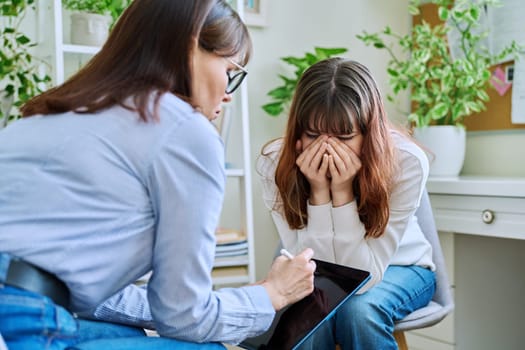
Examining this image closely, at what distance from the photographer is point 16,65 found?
1.59 metres

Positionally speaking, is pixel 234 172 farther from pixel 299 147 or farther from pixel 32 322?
pixel 32 322

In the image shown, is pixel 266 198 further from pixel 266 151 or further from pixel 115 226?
pixel 115 226

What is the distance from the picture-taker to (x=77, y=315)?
0.98m

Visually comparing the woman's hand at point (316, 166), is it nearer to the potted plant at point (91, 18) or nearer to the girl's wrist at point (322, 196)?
the girl's wrist at point (322, 196)

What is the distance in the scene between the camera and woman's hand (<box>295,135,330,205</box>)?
1.23m

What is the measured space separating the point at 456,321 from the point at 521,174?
1.72 ft

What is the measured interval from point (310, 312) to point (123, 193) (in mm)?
413

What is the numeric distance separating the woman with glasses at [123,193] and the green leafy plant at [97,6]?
830 millimetres

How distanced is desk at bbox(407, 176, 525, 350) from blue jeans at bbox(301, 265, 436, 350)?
303 millimetres

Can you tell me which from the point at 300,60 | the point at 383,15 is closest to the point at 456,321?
the point at 300,60

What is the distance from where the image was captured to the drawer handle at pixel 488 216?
1536 millimetres

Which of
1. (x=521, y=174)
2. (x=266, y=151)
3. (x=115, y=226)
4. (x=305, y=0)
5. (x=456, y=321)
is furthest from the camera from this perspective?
(x=305, y=0)

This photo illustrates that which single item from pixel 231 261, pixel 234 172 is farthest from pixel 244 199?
pixel 231 261

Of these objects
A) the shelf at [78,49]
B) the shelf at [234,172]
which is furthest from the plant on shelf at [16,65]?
the shelf at [234,172]
